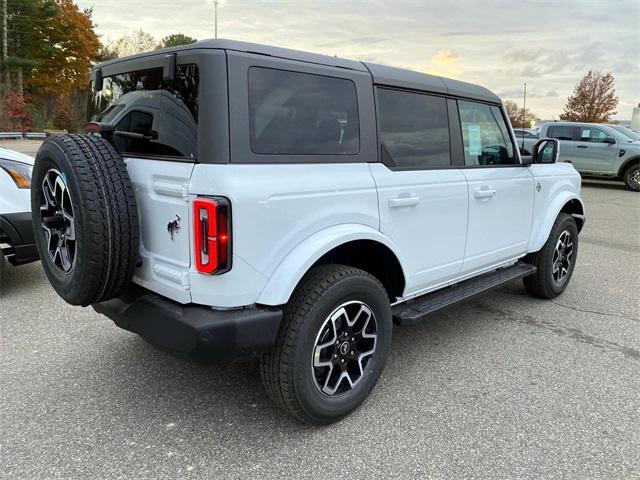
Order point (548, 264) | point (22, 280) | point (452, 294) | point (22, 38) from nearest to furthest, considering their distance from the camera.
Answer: point (452, 294), point (548, 264), point (22, 280), point (22, 38)

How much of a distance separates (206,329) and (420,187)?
1614mm

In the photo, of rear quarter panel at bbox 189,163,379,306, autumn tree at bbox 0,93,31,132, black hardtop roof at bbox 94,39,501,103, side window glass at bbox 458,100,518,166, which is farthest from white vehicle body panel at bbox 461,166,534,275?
autumn tree at bbox 0,93,31,132

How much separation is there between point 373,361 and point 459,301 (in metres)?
0.93

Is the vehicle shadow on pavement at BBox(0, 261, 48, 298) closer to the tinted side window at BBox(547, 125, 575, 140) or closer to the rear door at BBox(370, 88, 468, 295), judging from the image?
the rear door at BBox(370, 88, 468, 295)

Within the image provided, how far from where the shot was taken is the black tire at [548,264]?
4.57 metres

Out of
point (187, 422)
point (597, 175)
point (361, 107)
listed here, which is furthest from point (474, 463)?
point (597, 175)

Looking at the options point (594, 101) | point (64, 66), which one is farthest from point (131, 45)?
point (594, 101)

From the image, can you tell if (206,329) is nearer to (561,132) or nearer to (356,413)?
(356,413)

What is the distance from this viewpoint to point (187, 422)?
2701 mm

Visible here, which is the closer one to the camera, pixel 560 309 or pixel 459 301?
pixel 459 301

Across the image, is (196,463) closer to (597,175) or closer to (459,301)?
(459,301)

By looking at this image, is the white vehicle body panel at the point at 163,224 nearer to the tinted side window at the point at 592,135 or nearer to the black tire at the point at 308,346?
the black tire at the point at 308,346

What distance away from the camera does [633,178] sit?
552 inches

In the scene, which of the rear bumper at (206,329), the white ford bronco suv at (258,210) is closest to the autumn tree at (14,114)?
the white ford bronco suv at (258,210)
